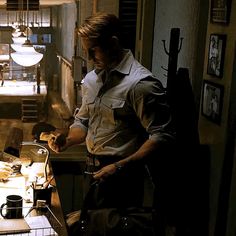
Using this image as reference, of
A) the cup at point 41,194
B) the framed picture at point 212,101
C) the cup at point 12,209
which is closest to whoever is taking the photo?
the cup at point 12,209

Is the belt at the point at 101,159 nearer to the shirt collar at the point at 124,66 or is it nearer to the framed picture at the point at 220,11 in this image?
the shirt collar at the point at 124,66

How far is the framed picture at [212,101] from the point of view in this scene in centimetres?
253

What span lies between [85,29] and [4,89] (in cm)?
887

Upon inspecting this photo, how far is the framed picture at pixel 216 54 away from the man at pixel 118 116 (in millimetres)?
377

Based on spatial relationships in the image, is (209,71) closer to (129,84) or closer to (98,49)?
(129,84)

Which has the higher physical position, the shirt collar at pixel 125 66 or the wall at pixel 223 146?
the shirt collar at pixel 125 66

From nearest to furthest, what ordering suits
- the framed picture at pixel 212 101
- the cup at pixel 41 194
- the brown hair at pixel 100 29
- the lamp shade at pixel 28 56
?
the cup at pixel 41 194, the brown hair at pixel 100 29, the framed picture at pixel 212 101, the lamp shade at pixel 28 56

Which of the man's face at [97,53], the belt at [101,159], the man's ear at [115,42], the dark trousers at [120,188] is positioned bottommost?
the dark trousers at [120,188]

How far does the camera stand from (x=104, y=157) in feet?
8.23

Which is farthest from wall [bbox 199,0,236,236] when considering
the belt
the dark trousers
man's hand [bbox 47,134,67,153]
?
man's hand [bbox 47,134,67,153]

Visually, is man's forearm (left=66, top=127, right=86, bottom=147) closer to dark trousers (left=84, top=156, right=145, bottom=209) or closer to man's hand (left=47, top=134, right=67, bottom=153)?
man's hand (left=47, top=134, right=67, bottom=153)

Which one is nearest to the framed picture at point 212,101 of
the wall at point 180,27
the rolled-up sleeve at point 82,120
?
the wall at point 180,27

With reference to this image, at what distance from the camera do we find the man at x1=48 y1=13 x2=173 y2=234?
232 cm

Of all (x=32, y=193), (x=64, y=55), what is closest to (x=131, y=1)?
(x=32, y=193)
